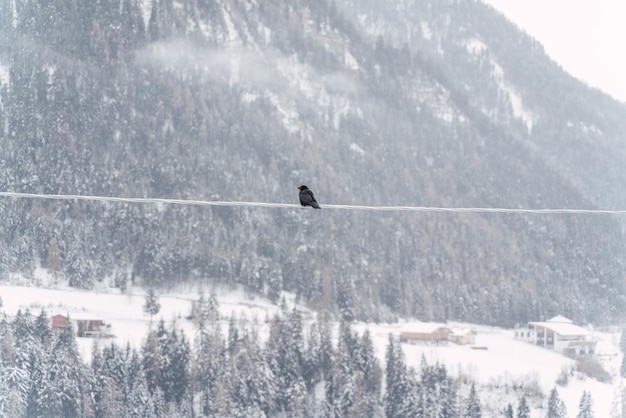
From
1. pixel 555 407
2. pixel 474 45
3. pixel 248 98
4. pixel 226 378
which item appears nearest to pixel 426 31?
pixel 474 45

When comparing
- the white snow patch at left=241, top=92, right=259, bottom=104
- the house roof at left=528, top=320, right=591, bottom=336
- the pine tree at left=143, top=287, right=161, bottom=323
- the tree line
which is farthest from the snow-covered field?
the white snow patch at left=241, top=92, right=259, bottom=104

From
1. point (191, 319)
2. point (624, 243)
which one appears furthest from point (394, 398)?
point (624, 243)

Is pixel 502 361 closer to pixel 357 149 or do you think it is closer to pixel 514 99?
pixel 357 149

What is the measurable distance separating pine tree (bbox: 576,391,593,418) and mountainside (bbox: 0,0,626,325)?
11106 mm

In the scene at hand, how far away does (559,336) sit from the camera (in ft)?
268

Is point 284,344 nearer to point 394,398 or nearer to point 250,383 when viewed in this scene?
point 250,383

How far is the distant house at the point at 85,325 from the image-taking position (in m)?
70.8

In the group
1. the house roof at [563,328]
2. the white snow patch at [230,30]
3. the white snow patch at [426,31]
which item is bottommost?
the house roof at [563,328]

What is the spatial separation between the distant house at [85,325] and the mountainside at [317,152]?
4005mm

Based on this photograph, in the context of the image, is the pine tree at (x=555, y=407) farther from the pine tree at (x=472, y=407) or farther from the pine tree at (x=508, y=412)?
the pine tree at (x=472, y=407)

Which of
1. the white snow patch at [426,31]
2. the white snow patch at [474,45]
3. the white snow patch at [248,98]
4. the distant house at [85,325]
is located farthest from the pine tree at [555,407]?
the white snow patch at [426,31]

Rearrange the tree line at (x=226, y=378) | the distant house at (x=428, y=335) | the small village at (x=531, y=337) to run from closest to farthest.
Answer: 1. the tree line at (x=226, y=378)
2. the distant house at (x=428, y=335)
3. the small village at (x=531, y=337)

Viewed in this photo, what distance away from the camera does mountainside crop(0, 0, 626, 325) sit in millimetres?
81875

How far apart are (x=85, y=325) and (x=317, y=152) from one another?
1261 inches
